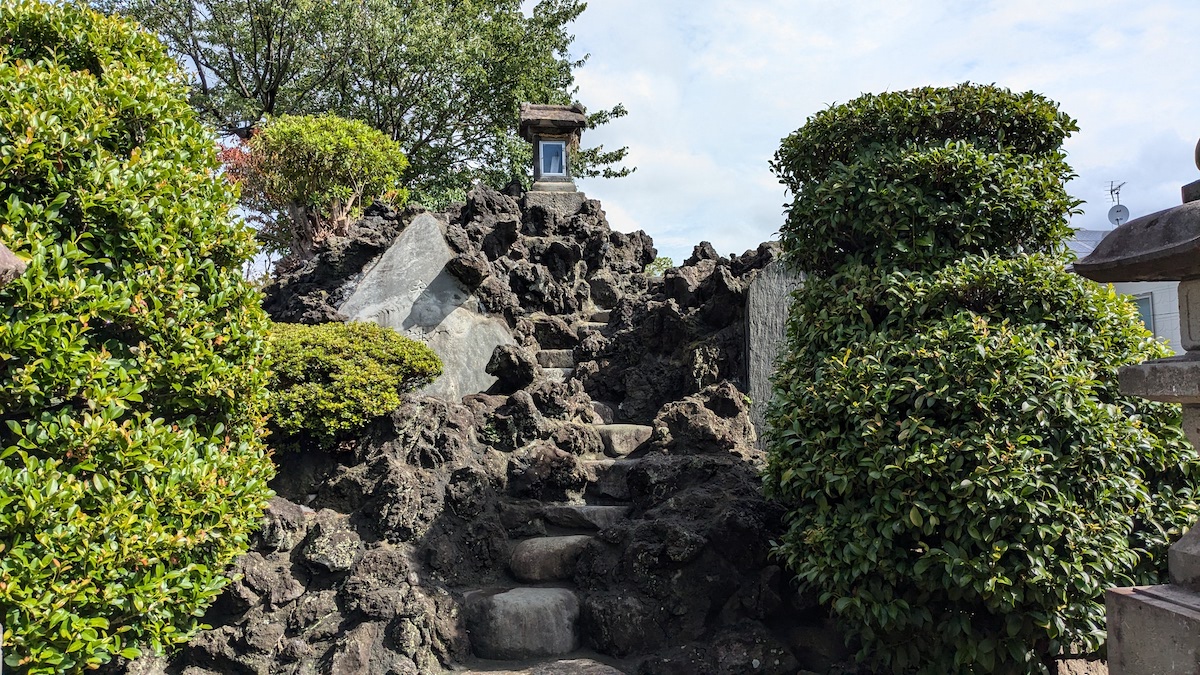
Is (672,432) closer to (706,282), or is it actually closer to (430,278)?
(706,282)

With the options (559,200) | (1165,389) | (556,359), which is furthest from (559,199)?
(1165,389)

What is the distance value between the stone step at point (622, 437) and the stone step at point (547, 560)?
1.62 meters

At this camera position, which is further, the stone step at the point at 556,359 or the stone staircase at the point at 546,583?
the stone step at the point at 556,359

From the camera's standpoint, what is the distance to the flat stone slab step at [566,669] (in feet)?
15.9

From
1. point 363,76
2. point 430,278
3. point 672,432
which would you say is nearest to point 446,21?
point 363,76

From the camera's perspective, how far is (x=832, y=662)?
5.00m

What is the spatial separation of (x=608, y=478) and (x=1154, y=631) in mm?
4291

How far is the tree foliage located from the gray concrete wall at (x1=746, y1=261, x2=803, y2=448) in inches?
459

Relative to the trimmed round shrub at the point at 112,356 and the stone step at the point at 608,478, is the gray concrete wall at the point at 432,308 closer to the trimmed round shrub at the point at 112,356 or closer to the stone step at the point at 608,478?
the stone step at the point at 608,478

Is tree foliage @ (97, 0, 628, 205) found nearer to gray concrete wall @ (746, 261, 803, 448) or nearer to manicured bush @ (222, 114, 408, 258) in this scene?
manicured bush @ (222, 114, 408, 258)

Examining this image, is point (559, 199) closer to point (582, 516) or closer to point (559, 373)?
point (559, 373)

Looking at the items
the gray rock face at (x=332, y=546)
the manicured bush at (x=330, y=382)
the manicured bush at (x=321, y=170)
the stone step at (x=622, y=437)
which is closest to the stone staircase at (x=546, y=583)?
the stone step at (x=622, y=437)

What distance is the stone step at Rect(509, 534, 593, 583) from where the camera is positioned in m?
5.74

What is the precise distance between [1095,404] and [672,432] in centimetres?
361
